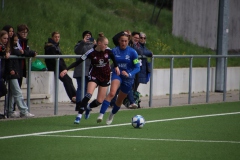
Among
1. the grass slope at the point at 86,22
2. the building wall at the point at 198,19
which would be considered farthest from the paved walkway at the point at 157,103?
the building wall at the point at 198,19

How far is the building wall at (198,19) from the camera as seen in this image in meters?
33.2

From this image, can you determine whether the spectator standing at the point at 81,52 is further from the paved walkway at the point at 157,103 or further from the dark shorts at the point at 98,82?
the dark shorts at the point at 98,82

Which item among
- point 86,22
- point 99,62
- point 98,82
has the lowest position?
point 98,82

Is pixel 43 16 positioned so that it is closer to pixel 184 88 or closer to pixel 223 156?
pixel 184 88

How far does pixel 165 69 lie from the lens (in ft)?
79.7

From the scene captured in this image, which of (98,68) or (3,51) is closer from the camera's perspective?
(3,51)

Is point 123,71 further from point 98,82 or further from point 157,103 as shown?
point 157,103

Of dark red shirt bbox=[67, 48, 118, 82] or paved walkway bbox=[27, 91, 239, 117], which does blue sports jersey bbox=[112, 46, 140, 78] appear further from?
paved walkway bbox=[27, 91, 239, 117]

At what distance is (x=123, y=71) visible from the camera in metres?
15.2

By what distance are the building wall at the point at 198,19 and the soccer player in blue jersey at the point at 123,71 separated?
58.3 ft

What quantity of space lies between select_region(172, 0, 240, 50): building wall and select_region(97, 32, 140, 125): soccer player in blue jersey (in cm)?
1777

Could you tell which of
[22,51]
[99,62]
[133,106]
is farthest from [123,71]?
[133,106]

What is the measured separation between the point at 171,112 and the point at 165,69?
6.05 metres

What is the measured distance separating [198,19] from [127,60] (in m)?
18.5
